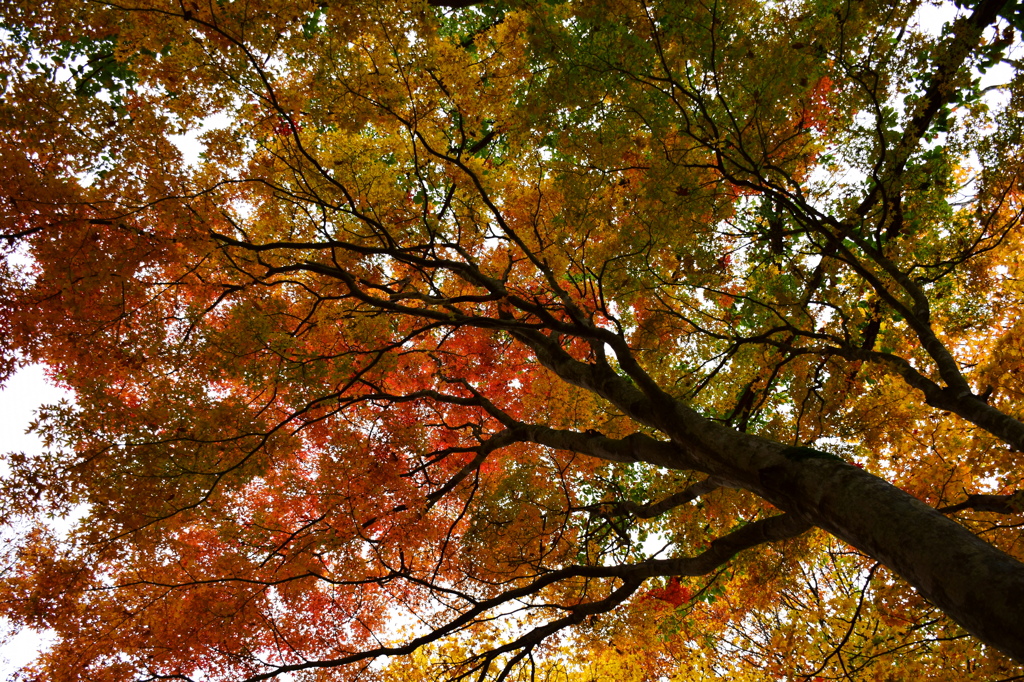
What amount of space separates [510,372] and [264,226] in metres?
3.76

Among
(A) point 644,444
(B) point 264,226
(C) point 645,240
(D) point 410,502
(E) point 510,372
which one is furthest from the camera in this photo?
(E) point 510,372

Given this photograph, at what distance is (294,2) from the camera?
4.51m

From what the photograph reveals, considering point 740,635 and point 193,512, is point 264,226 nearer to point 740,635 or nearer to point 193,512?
point 193,512

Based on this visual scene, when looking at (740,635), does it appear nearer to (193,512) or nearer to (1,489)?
(193,512)

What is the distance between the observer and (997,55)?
5898 mm

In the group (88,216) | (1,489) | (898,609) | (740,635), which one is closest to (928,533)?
(898,609)

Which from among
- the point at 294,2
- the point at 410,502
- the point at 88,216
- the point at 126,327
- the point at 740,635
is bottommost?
the point at 740,635

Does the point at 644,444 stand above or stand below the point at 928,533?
above

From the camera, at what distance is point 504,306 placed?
5.15 metres

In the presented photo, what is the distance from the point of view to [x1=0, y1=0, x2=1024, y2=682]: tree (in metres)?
4.27

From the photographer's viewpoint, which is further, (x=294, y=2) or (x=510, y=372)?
(x=510, y=372)

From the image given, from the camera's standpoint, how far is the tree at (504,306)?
4.27 meters

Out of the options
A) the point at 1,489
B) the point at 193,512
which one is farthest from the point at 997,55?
the point at 1,489

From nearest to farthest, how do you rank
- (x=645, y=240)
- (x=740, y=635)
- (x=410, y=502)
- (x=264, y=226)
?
(x=645, y=240) → (x=410, y=502) → (x=264, y=226) → (x=740, y=635)
